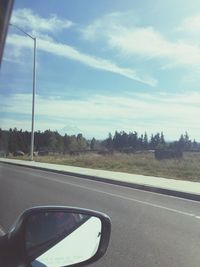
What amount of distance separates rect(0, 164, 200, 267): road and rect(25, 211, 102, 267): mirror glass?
→ 382 centimetres

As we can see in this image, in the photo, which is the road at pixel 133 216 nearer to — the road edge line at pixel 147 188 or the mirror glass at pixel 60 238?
the road edge line at pixel 147 188

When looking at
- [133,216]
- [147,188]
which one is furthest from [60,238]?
[147,188]

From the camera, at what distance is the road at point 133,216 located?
7348mm

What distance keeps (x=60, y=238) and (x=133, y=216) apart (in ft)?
27.2

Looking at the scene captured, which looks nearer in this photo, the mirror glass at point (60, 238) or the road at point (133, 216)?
the mirror glass at point (60, 238)

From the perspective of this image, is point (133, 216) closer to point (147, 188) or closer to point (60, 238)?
point (147, 188)

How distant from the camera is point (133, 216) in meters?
11.1

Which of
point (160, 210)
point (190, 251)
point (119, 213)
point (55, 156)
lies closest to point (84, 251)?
point (190, 251)

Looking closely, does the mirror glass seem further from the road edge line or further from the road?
the road edge line

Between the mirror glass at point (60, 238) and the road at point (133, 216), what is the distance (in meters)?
3.82

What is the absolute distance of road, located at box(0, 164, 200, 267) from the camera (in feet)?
24.1

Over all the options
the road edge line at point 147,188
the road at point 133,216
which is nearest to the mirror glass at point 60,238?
the road at point 133,216

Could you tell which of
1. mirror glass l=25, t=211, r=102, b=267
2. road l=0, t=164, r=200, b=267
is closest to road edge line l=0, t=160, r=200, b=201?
road l=0, t=164, r=200, b=267

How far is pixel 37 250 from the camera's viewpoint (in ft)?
8.80
